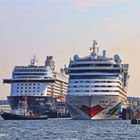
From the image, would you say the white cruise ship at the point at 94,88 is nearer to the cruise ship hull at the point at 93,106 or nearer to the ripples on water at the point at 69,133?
the cruise ship hull at the point at 93,106

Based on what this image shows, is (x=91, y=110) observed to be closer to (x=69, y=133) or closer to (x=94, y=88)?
(x=94, y=88)

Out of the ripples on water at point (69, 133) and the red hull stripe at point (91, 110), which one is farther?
the red hull stripe at point (91, 110)

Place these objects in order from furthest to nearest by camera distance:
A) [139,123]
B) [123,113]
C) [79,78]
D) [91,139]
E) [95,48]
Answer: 1. [123,113]
2. [95,48]
3. [79,78]
4. [139,123]
5. [91,139]

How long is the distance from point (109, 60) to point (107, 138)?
267 ft

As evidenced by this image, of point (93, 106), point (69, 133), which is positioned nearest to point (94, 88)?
point (93, 106)

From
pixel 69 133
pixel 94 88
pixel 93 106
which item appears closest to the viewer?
pixel 69 133

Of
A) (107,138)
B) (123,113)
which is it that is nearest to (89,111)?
(123,113)

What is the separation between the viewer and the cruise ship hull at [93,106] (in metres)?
159

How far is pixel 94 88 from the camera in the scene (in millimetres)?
162750

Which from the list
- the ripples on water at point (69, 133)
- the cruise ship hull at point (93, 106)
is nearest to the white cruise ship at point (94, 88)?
the cruise ship hull at point (93, 106)

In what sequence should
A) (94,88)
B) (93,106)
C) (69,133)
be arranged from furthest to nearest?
(94,88) < (93,106) < (69,133)

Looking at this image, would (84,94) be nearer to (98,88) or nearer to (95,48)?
(98,88)

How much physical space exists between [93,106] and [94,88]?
5.28 meters

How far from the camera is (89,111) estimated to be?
159375 mm
